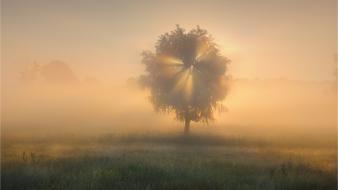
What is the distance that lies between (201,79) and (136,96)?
7683 centimetres

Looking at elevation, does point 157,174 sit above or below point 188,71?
below

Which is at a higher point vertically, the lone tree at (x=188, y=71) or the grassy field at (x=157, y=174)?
the lone tree at (x=188, y=71)

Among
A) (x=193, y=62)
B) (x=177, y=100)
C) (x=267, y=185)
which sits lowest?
(x=267, y=185)

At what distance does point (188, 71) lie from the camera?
141ft

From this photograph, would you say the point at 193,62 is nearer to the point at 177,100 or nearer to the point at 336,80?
the point at 177,100

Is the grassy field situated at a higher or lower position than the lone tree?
lower

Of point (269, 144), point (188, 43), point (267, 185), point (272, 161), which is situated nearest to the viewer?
point (267, 185)

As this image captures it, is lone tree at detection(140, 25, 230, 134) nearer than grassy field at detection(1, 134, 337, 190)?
No

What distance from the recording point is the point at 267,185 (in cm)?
1536

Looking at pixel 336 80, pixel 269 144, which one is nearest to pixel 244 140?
pixel 269 144

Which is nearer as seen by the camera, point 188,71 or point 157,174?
point 157,174

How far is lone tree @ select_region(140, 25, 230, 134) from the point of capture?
42.8 meters

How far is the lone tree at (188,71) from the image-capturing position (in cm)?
4275

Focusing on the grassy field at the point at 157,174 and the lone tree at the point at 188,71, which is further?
the lone tree at the point at 188,71
